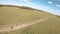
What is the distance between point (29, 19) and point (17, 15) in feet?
0.45

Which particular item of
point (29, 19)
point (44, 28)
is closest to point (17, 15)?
point (29, 19)

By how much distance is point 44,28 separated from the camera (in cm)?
121

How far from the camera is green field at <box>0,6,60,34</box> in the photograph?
1.19 m

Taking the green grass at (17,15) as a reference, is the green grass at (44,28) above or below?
below

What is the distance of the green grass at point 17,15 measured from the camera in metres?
1.21

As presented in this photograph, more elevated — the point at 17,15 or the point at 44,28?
the point at 17,15

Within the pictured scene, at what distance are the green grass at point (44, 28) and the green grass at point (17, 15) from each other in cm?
8

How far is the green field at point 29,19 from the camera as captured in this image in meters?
1.19

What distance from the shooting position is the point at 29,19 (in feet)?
4.05

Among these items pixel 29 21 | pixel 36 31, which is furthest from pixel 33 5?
pixel 36 31

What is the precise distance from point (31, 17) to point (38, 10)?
110 millimetres

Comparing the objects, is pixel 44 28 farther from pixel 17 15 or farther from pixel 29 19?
pixel 17 15

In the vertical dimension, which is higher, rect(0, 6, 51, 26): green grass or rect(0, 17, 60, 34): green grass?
rect(0, 6, 51, 26): green grass

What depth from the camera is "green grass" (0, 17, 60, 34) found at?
1.17 m
